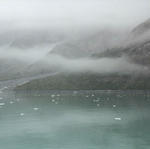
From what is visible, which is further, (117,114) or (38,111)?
(38,111)

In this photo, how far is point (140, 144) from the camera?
5159 centimetres

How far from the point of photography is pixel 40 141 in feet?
181

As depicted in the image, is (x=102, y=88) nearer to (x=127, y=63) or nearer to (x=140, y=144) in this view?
(x=127, y=63)

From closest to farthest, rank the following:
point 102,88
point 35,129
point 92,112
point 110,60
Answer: point 35,129 → point 92,112 → point 102,88 → point 110,60

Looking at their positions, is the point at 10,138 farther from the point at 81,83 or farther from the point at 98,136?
the point at 81,83

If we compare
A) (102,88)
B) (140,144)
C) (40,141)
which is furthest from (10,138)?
(102,88)

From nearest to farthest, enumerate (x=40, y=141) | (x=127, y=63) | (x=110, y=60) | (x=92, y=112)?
(x=40, y=141)
(x=92, y=112)
(x=127, y=63)
(x=110, y=60)

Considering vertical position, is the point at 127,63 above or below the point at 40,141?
above

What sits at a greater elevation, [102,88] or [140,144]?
[102,88]

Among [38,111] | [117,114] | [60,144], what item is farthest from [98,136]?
[38,111]

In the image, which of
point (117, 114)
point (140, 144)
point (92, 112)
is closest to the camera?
point (140, 144)

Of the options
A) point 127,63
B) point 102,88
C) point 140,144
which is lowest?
point 140,144

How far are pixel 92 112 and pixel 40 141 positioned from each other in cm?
3374

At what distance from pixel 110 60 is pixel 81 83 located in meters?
29.9
